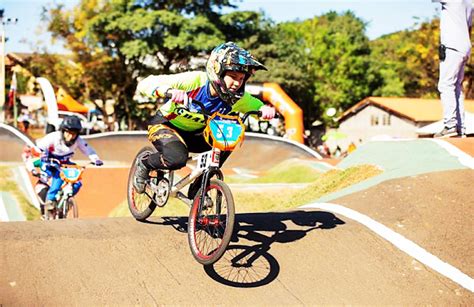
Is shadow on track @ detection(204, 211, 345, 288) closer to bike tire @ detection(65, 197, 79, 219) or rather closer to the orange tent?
bike tire @ detection(65, 197, 79, 219)

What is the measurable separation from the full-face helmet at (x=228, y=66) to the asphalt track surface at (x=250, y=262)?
163 cm

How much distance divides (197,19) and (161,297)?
37.6m

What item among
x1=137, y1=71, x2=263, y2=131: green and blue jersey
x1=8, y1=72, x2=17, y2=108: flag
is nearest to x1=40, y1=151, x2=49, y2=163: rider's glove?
x1=137, y1=71, x2=263, y2=131: green and blue jersey

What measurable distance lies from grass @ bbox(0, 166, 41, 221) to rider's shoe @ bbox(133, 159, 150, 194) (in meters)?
8.48

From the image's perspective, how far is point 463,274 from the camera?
611 cm

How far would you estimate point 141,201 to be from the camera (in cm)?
776

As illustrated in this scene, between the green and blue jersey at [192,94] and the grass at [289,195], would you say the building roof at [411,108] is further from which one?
the green and blue jersey at [192,94]

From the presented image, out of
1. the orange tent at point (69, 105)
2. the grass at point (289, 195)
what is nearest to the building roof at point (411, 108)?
the orange tent at point (69, 105)

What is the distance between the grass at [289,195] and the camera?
37.2ft

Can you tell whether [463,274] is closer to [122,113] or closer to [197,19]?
[197,19]

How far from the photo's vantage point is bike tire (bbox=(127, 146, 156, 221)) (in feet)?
24.2

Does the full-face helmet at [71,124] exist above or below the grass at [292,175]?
above

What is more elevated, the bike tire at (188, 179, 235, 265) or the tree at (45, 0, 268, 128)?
the tree at (45, 0, 268, 128)

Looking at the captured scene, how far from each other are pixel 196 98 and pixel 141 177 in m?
1.58
